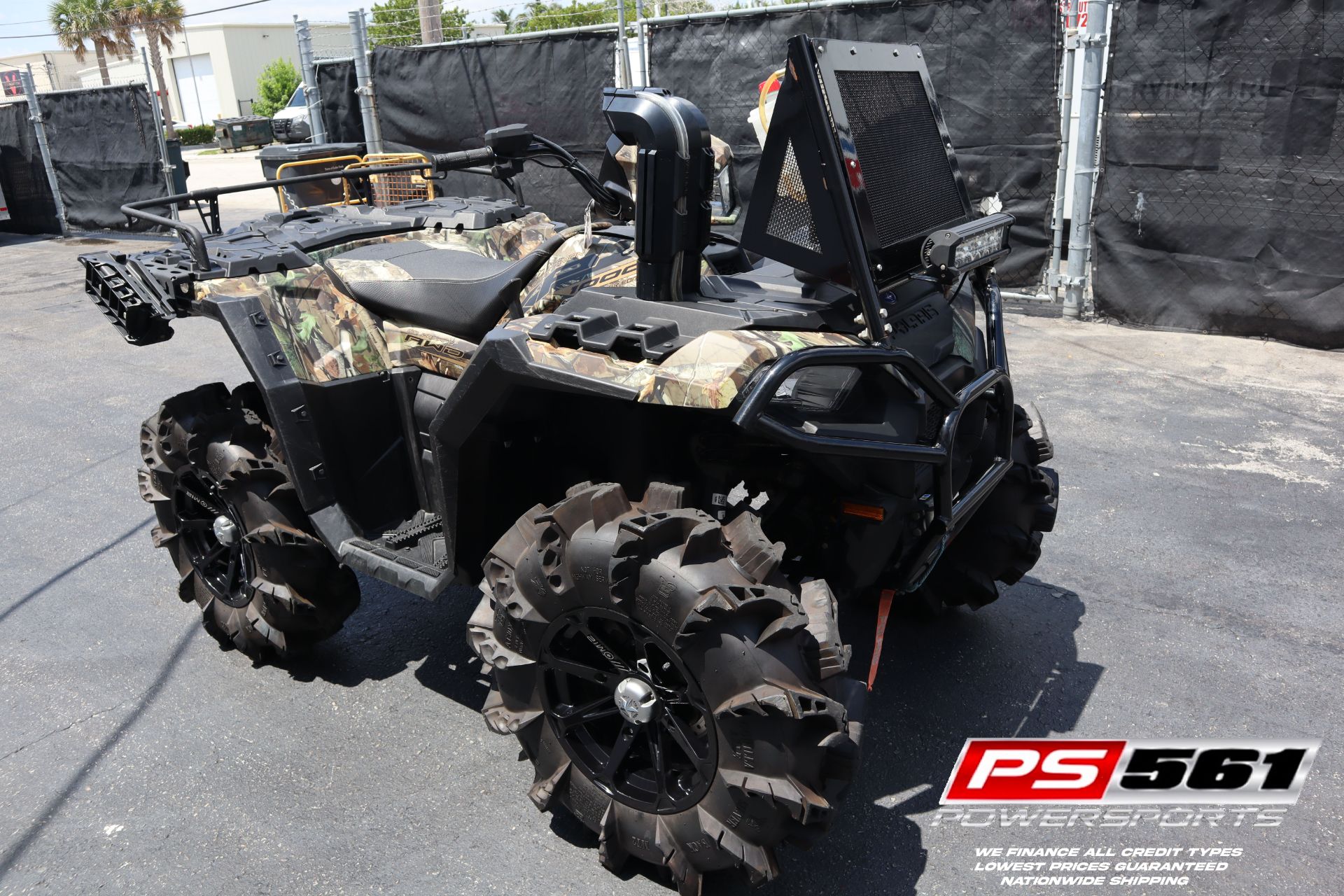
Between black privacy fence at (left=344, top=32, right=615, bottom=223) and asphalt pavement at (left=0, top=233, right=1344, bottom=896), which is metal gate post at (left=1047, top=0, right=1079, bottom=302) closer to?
asphalt pavement at (left=0, top=233, right=1344, bottom=896)

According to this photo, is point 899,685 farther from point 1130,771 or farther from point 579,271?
point 579,271

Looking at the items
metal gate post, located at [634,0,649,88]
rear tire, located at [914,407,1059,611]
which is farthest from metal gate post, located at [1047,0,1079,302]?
rear tire, located at [914,407,1059,611]

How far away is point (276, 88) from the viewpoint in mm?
45188

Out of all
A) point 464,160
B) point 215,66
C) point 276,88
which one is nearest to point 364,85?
point 464,160

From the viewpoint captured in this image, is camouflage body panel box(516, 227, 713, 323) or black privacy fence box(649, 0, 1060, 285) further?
black privacy fence box(649, 0, 1060, 285)

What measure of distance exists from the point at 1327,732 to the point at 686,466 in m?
2.39

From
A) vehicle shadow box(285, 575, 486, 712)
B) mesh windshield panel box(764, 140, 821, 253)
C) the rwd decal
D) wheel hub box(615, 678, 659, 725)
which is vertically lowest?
vehicle shadow box(285, 575, 486, 712)

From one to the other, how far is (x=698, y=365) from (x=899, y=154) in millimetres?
1139

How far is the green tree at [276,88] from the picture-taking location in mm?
44906

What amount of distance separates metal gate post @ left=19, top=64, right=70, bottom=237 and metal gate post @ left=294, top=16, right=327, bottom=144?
5.43 metres

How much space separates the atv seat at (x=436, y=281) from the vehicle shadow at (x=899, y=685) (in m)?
1.37

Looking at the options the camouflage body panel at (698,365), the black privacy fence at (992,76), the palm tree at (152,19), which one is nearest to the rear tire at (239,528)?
the camouflage body panel at (698,365)

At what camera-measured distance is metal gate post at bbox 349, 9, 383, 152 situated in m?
12.4

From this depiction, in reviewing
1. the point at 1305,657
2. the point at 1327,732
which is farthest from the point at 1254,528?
the point at 1327,732
